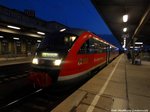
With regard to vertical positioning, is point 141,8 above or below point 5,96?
above

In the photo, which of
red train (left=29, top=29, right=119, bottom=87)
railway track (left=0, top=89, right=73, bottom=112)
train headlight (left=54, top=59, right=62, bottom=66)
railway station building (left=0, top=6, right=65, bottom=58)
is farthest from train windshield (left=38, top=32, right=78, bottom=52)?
railway station building (left=0, top=6, right=65, bottom=58)

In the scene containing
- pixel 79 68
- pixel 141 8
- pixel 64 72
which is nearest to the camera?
pixel 64 72

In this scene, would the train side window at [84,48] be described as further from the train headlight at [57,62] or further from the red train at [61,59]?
the train headlight at [57,62]

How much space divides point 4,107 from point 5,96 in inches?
54.4

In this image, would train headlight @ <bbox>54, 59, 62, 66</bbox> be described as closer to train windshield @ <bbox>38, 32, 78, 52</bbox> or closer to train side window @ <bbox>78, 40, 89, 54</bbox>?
train windshield @ <bbox>38, 32, 78, 52</bbox>

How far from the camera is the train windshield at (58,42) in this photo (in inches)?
267

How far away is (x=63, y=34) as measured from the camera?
7266mm

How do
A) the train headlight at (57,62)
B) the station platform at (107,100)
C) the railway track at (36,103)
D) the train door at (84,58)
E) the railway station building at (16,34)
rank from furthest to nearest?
the railway station building at (16,34)
the train door at (84,58)
the train headlight at (57,62)
the railway track at (36,103)
the station platform at (107,100)

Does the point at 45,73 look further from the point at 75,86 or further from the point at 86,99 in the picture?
the point at 75,86

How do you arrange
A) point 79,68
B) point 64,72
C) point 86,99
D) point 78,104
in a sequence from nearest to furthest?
point 78,104 → point 86,99 → point 64,72 → point 79,68

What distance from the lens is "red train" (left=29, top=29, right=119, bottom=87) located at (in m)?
6.18

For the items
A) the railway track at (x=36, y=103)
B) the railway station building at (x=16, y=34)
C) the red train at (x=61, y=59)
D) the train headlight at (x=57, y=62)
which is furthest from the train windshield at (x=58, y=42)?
the railway station building at (x=16, y=34)

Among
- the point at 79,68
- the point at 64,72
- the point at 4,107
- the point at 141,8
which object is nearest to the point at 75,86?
the point at 79,68

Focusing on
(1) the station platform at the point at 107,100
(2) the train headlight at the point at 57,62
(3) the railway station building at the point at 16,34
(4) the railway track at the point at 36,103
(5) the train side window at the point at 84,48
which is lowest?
(4) the railway track at the point at 36,103
